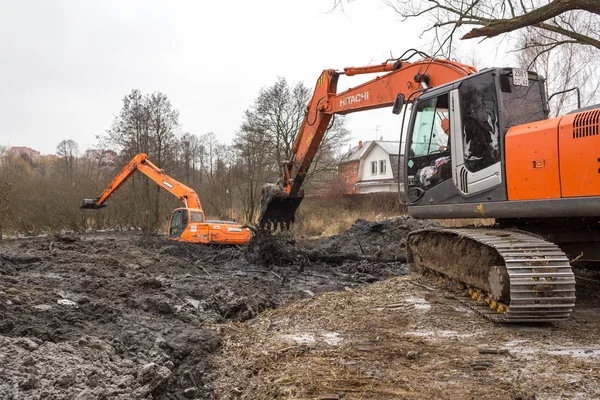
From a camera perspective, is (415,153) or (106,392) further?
(415,153)

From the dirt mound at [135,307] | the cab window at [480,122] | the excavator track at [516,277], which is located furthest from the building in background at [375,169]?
the excavator track at [516,277]

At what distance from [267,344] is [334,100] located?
604cm

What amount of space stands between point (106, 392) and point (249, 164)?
22.9 m

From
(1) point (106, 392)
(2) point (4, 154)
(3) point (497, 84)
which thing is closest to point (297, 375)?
(1) point (106, 392)

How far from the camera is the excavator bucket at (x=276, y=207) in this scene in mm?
→ 10680

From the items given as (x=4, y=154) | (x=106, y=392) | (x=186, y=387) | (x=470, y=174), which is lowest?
(x=186, y=387)

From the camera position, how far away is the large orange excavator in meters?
4.47

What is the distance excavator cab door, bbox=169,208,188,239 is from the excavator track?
9.61 metres

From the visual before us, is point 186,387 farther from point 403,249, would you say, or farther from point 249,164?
point 249,164

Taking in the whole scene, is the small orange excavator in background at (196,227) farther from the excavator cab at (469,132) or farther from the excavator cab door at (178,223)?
the excavator cab at (469,132)

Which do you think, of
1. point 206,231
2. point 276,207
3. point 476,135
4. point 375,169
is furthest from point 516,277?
point 375,169

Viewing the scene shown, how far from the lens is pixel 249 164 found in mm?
25672

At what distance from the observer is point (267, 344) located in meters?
4.51

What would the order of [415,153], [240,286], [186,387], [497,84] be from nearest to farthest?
1. [186,387]
2. [497,84]
3. [415,153]
4. [240,286]
